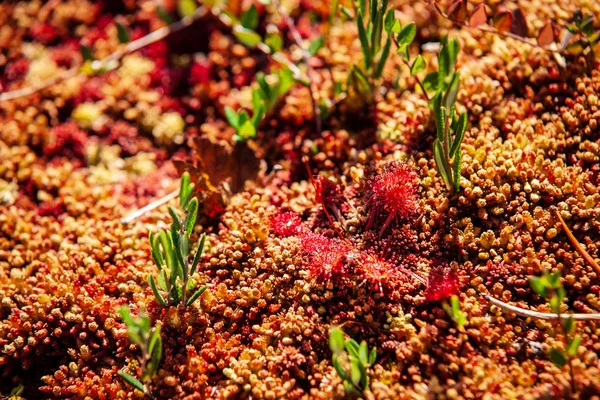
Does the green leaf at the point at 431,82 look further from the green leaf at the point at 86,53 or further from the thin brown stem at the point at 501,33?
the green leaf at the point at 86,53

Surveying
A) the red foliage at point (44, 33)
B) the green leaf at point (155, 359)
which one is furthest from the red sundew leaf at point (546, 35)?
the red foliage at point (44, 33)

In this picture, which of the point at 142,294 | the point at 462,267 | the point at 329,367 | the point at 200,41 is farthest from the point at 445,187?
the point at 200,41

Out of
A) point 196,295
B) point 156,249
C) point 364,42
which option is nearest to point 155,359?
point 196,295

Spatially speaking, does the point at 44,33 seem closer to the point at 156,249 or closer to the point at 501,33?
the point at 156,249

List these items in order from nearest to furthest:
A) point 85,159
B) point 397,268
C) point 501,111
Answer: point 397,268 → point 501,111 → point 85,159

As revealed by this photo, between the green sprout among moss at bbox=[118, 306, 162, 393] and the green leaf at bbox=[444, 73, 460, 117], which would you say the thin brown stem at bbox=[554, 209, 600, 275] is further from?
the green sprout among moss at bbox=[118, 306, 162, 393]

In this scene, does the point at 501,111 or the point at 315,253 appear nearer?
the point at 315,253

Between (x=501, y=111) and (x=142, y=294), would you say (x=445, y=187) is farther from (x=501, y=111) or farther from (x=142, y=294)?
(x=142, y=294)
